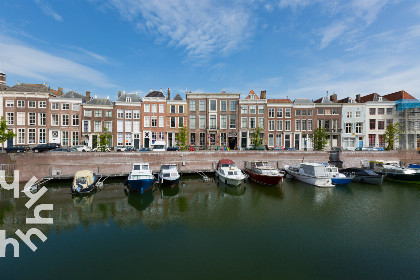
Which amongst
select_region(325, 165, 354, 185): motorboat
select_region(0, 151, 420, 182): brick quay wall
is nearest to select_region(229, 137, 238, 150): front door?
select_region(0, 151, 420, 182): brick quay wall

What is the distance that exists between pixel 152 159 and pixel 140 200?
14.0 meters

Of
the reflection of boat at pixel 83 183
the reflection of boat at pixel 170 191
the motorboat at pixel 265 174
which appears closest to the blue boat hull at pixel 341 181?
the motorboat at pixel 265 174

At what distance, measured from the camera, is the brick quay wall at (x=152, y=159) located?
30978 mm

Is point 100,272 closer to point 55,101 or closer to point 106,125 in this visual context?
point 106,125

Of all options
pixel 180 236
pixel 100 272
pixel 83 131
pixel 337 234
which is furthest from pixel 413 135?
pixel 83 131

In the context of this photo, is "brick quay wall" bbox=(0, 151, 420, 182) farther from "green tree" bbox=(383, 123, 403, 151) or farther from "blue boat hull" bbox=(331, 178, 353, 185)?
"blue boat hull" bbox=(331, 178, 353, 185)

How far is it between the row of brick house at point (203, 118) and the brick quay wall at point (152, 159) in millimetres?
10467

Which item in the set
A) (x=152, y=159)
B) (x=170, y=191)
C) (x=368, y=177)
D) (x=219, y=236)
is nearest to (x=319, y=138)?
(x=368, y=177)

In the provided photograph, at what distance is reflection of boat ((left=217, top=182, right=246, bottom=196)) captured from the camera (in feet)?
87.8

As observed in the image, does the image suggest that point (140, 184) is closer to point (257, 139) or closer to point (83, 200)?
point (83, 200)

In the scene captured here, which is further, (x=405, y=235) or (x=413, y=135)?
(x=413, y=135)

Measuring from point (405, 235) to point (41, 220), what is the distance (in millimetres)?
31298

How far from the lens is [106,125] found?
4803 centimetres

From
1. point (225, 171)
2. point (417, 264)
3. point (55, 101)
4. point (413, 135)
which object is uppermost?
point (55, 101)
